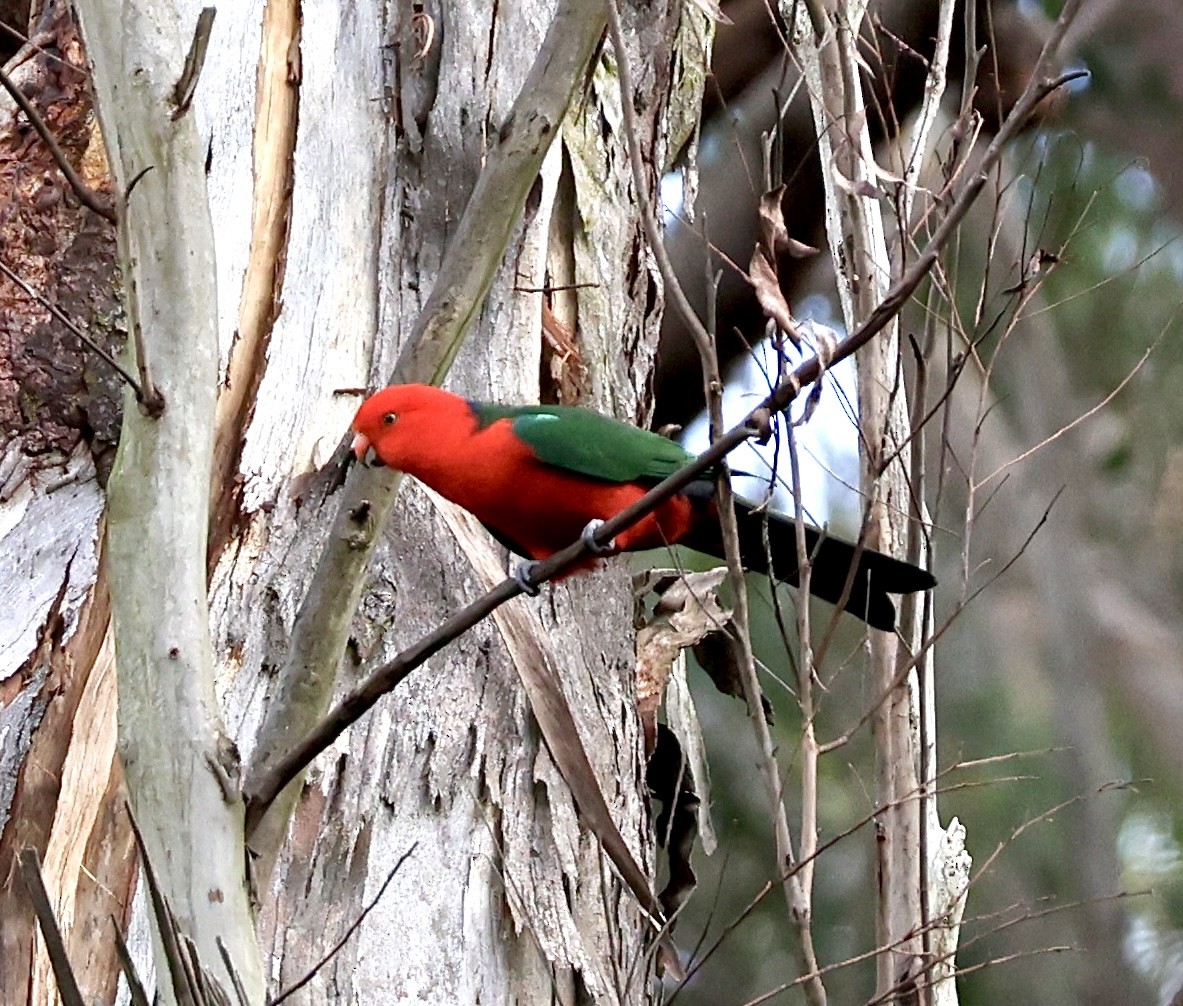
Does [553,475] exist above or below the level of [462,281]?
below

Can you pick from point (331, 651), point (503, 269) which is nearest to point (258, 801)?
point (331, 651)

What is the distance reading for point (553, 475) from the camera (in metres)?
3.26

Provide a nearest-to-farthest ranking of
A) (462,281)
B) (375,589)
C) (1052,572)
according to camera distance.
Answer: (462,281) → (375,589) → (1052,572)

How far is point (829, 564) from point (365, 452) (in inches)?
39.0

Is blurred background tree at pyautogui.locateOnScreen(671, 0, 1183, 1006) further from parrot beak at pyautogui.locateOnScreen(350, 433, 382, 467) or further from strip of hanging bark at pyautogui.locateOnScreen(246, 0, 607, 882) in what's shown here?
parrot beak at pyautogui.locateOnScreen(350, 433, 382, 467)

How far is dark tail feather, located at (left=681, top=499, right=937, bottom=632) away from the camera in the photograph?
276 cm

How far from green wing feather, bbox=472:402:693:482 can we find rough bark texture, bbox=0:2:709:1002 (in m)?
0.30

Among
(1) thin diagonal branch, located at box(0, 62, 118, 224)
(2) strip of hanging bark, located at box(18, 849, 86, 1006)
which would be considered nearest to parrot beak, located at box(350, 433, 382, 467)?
(1) thin diagonal branch, located at box(0, 62, 118, 224)

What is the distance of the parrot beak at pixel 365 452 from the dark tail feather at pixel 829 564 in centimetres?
72

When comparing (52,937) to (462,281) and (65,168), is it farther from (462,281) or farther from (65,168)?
(462,281)

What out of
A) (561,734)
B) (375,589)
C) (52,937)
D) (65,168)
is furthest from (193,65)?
(561,734)

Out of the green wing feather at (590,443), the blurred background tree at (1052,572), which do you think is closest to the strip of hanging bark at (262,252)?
the green wing feather at (590,443)

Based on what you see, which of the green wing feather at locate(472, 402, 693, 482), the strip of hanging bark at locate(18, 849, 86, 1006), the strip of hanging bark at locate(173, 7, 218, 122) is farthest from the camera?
the green wing feather at locate(472, 402, 693, 482)

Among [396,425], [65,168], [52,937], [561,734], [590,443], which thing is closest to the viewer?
[52,937]
